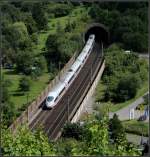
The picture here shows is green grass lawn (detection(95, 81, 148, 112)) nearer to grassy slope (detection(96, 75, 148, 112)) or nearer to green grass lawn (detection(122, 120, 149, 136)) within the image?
grassy slope (detection(96, 75, 148, 112))

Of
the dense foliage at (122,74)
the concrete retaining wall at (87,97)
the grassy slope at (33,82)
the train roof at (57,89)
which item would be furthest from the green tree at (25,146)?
the dense foliage at (122,74)

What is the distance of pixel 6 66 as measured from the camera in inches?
1834

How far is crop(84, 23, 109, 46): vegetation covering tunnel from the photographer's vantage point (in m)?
56.6

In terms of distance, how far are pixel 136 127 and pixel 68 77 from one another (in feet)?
33.8

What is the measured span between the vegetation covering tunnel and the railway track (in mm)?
9625

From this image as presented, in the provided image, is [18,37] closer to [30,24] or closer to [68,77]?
[30,24]

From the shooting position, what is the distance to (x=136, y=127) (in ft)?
103

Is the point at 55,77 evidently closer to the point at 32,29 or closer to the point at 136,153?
the point at 32,29

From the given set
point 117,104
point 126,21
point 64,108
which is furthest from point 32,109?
point 126,21

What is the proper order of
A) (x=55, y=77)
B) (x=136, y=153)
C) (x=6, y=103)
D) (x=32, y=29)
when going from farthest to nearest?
(x=32, y=29) < (x=55, y=77) < (x=6, y=103) < (x=136, y=153)

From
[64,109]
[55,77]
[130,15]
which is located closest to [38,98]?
[64,109]

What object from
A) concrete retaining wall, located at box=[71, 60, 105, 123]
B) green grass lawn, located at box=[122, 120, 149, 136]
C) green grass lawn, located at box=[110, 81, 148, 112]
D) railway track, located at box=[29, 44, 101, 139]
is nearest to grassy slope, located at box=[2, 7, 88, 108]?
railway track, located at box=[29, 44, 101, 139]

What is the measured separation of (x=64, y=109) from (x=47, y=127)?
3.51m

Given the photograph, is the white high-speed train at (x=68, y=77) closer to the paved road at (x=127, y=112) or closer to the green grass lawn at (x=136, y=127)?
the paved road at (x=127, y=112)
